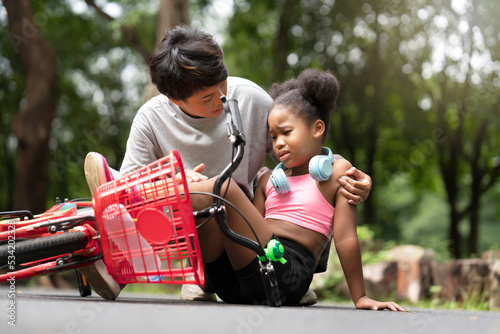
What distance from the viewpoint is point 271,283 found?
6.31 feet

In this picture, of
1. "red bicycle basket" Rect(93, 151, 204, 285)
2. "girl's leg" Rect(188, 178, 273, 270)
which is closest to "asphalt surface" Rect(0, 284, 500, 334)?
"red bicycle basket" Rect(93, 151, 204, 285)

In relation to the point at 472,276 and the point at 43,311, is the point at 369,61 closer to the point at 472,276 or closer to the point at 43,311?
the point at 472,276

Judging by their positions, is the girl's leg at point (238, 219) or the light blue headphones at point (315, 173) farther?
the light blue headphones at point (315, 173)

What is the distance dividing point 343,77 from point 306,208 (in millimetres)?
10556

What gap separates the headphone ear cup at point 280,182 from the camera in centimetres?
230

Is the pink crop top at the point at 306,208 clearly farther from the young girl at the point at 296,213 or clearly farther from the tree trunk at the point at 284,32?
the tree trunk at the point at 284,32

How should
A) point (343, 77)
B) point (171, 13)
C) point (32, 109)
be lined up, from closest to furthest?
point (171, 13)
point (32, 109)
point (343, 77)

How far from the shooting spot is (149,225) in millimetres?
1894

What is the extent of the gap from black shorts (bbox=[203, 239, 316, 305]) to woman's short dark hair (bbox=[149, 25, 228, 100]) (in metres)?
0.69

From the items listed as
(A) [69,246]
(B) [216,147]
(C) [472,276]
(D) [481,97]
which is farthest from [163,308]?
(D) [481,97]

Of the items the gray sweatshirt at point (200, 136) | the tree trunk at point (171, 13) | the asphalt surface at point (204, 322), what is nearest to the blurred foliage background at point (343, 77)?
the tree trunk at point (171, 13)

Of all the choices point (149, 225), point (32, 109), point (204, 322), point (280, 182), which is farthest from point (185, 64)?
point (32, 109)

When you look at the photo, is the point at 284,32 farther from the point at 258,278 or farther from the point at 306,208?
the point at 258,278

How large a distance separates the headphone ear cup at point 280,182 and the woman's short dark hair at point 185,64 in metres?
0.44
